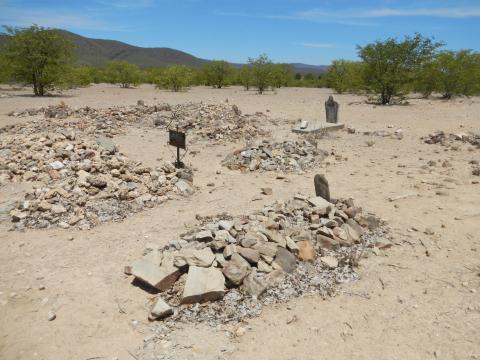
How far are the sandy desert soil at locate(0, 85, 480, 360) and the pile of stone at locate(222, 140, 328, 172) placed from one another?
78 centimetres

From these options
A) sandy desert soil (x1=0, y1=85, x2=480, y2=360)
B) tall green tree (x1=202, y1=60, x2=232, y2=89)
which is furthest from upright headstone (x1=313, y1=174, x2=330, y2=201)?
tall green tree (x1=202, y1=60, x2=232, y2=89)

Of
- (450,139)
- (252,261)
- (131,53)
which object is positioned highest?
(131,53)

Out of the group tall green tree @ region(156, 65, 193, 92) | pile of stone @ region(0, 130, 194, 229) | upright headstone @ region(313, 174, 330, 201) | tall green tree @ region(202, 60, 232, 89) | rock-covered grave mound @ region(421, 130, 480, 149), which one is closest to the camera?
pile of stone @ region(0, 130, 194, 229)

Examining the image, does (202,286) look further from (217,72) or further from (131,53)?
(131,53)

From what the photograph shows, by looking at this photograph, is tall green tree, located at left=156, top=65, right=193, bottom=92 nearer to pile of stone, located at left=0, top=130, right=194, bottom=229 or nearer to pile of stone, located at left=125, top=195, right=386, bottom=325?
pile of stone, located at left=0, top=130, right=194, bottom=229

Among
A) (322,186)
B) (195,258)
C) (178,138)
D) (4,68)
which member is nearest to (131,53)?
(4,68)

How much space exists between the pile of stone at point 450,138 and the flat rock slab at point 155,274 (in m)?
9.90

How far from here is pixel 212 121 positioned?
1294 centimetres

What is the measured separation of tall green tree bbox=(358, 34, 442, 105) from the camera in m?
19.9

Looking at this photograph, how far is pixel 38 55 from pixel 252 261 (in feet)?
69.7

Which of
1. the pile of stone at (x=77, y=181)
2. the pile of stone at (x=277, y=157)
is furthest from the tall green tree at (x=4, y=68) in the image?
the pile of stone at (x=277, y=157)

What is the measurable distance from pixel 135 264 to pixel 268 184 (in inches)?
159

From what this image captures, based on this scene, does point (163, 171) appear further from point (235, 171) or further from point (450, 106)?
point (450, 106)

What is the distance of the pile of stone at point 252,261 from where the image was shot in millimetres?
4145
